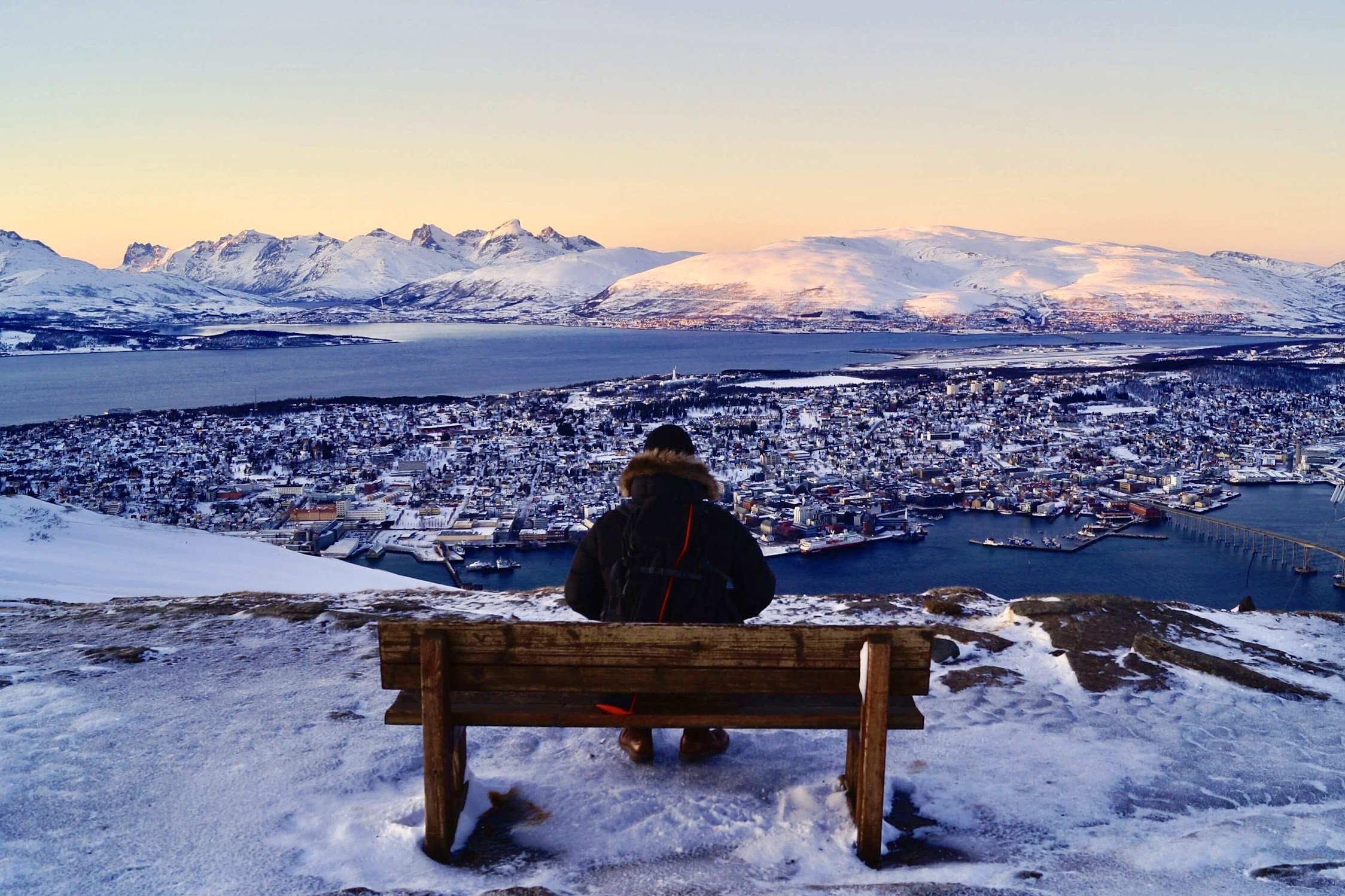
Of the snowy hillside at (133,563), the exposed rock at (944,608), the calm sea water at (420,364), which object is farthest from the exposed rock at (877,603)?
the calm sea water at (420,364)

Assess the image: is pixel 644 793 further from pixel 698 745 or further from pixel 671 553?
pixel 671 553

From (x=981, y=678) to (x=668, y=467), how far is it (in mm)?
2571

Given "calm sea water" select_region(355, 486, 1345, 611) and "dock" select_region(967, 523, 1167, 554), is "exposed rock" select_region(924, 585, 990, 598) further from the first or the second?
"dock" select_region(967, 523, 1167, 554)

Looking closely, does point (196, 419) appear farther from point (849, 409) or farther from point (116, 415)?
point (849, 409)

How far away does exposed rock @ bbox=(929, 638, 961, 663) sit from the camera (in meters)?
4.83

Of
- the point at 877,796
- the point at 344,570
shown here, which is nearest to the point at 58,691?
the point at 877,796

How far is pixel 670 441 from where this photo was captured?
9.78ft

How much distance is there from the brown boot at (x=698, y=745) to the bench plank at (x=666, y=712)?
66 cm

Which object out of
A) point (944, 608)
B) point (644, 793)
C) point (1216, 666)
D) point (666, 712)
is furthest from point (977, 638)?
point (666, 712)

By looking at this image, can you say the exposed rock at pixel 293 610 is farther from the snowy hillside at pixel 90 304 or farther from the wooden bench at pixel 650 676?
the snowy hillside at pixel 90 304

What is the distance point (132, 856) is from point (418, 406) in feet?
156

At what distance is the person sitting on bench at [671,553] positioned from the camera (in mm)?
2863

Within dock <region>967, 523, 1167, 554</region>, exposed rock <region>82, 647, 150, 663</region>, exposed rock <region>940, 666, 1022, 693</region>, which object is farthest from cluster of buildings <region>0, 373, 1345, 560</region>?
exposed rock <region>940, 666, 1022, 693</region>

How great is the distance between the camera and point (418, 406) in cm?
4822
